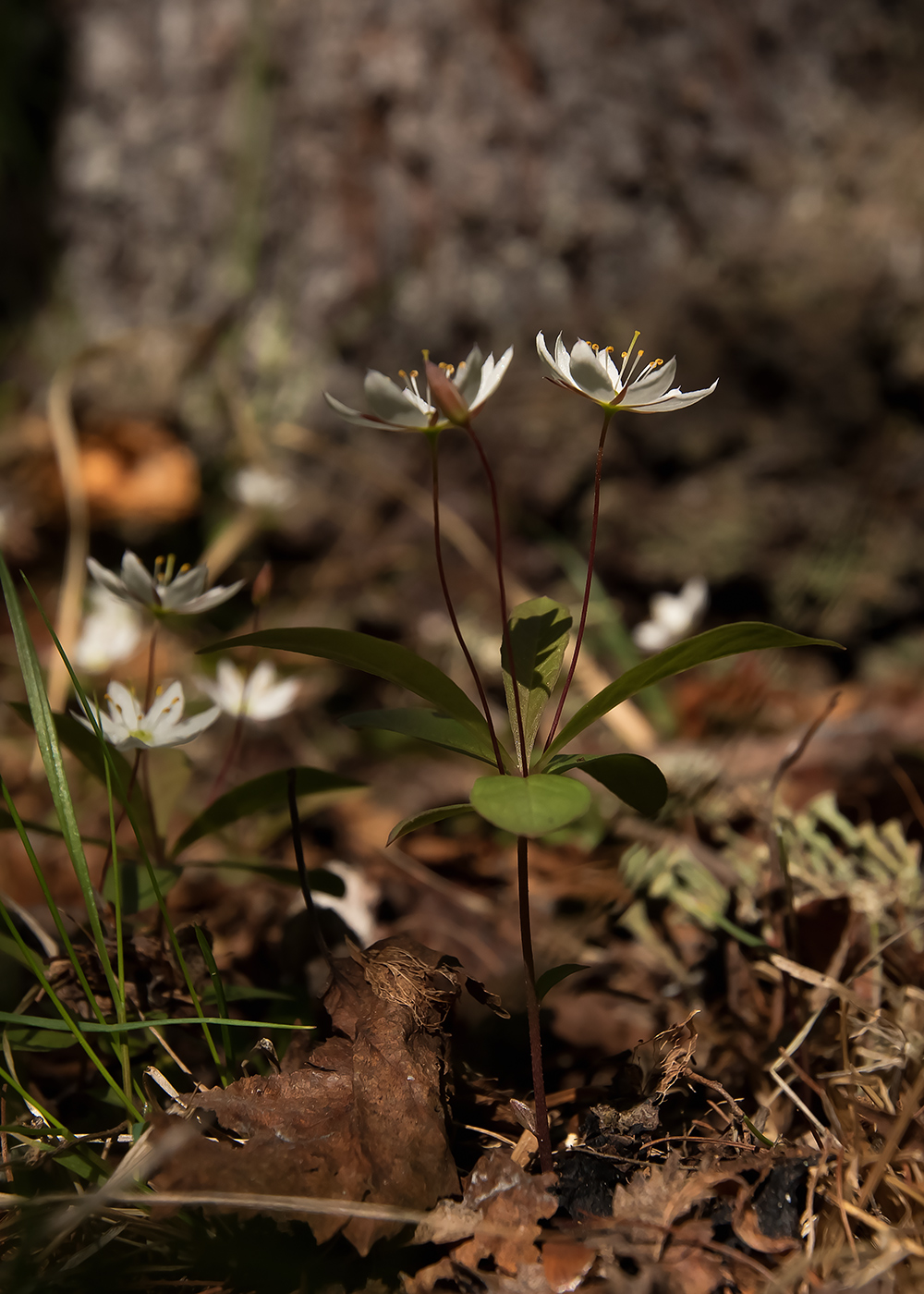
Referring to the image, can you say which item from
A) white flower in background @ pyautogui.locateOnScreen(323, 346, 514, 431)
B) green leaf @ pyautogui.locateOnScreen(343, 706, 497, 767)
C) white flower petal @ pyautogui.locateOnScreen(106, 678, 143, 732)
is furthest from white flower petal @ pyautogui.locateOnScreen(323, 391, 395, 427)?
white flower petal @ pyautogui.locateOnScreen(106, 678, 143, 732)

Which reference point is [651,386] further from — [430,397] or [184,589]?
[184,589]

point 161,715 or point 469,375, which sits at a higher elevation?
point 469,375

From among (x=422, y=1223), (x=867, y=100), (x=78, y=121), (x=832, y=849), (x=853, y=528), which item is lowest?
(x=853, y=528)

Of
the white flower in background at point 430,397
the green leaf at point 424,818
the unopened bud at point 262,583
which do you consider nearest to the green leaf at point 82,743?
the unopened bud at point 262,583

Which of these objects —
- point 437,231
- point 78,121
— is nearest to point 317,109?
point 437,231

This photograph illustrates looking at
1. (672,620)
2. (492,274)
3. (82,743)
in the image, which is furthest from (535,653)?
(492,274)

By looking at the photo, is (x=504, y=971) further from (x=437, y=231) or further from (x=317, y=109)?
(x=317, y=109)

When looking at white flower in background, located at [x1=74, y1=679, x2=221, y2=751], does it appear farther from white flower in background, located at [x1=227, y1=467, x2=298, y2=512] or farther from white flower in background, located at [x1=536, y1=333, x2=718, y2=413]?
white flower in background, located at [x1=227, y1=467, x2=298, y2=512]
